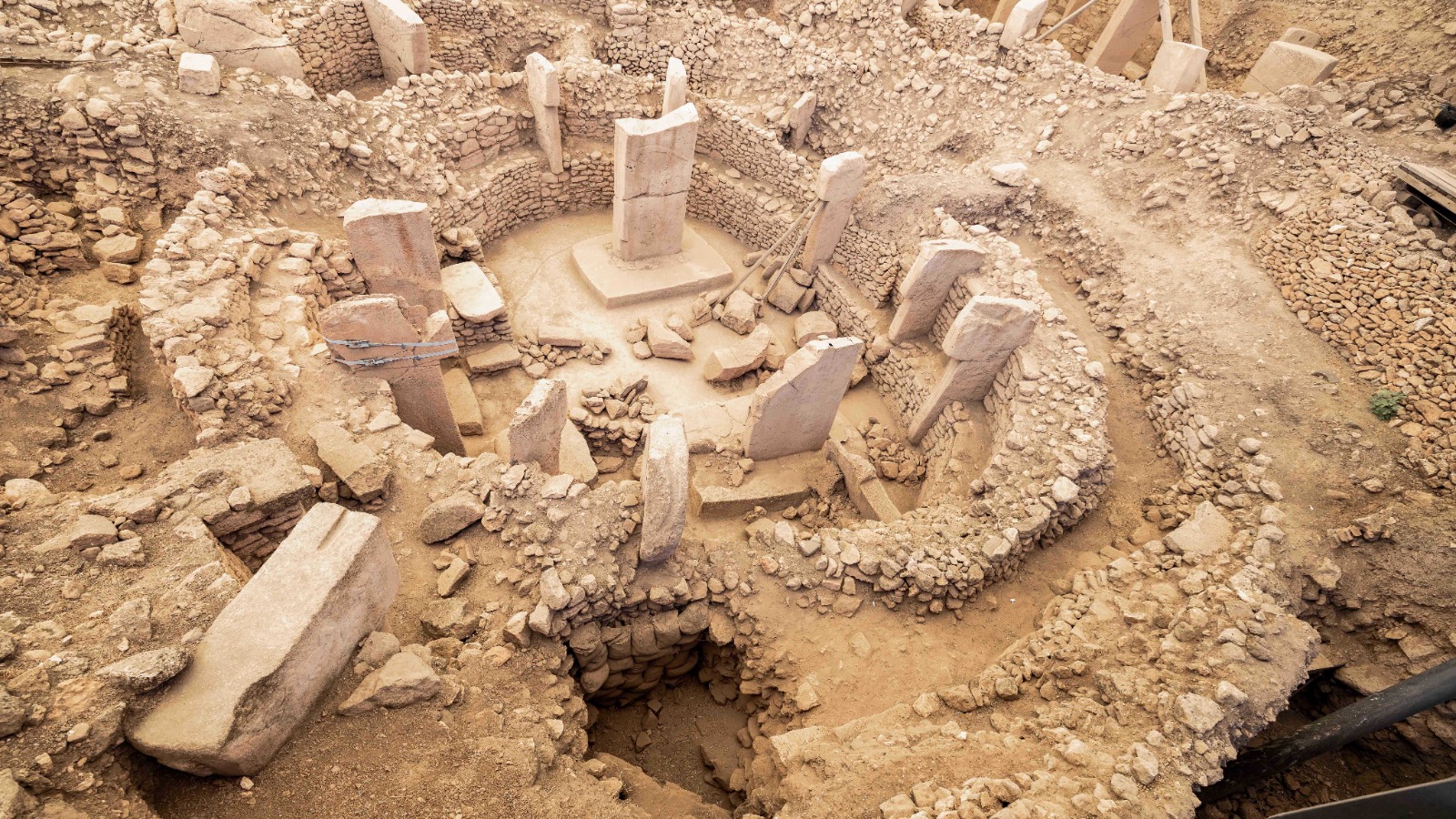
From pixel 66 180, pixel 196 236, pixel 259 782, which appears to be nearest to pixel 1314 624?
pixel 259 782

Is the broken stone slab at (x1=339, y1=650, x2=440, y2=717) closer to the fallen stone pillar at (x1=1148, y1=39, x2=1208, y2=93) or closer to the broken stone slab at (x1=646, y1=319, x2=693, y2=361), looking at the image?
the broken stone slab at (x1=646, y1=319, x2=693, y2=361)

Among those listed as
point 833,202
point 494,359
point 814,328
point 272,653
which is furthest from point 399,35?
point 272,653

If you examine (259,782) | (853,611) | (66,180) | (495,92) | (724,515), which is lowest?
(724,515)

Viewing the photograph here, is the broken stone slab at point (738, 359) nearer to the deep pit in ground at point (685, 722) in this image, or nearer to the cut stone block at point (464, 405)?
the cut stone block at point (464, 405)

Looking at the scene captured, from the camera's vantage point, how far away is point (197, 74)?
6.44 m

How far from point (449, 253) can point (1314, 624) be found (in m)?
9.28

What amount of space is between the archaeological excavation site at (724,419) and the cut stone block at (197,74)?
0.11 metres

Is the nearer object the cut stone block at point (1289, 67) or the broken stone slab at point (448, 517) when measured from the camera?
the broken stone slab at point (448, 517)

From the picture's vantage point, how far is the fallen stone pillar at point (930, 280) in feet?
23.0

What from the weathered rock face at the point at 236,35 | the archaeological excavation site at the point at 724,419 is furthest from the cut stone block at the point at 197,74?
the weathered rock face at the point at 236,35

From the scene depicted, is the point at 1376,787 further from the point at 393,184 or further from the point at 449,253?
the point at 393,184

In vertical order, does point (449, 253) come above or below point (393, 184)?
below

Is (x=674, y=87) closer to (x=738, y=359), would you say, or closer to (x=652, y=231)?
(x=652, y=231)

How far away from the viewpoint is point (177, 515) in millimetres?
3953
